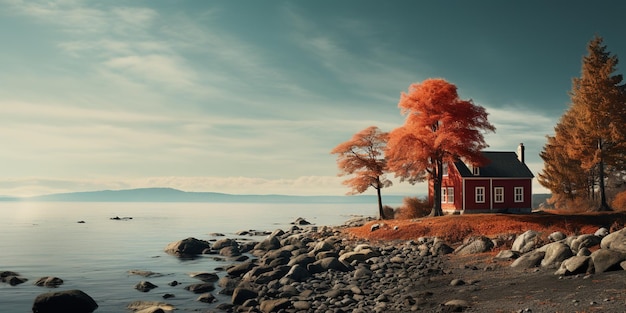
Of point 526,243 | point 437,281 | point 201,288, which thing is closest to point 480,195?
point 526,243

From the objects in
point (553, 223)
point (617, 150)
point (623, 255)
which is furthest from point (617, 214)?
point (623, 255)

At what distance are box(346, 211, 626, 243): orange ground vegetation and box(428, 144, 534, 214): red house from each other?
8112 millimetres

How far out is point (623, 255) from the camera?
15.4m

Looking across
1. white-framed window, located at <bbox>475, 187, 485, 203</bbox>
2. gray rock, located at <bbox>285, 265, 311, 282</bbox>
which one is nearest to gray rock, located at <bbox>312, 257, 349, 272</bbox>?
gray rock, located at <bbox>285, 265, 311, 282</bbox>

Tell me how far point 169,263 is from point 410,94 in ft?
70.7

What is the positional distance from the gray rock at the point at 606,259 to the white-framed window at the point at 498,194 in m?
29.3

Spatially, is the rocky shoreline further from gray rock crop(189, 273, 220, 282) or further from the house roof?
the house roof

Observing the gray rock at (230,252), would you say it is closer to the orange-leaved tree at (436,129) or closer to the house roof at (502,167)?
the orange-leaved tree at (436,129)

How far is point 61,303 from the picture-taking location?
57.8 ft

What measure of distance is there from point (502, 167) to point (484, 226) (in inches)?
643

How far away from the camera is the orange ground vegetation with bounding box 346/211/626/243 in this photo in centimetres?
2944

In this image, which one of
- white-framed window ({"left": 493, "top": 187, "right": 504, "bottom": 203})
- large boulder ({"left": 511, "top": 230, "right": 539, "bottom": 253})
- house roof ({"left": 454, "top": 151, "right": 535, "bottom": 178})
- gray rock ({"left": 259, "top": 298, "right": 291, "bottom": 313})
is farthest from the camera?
white-framed window ({"left": 493, "top": 187, "right": 504, "bottom": 203})

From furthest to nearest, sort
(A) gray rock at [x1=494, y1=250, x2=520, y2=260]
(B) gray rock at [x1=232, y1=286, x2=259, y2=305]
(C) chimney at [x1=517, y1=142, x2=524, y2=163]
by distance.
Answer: (C) chimney at [x1=517, y1=142, x2=524, y2=163]
(A) gray rock at [x1=494, y1=250, x2=520, y2=260]
(B) gray rock at [x1=232, y1=286, x2=259, y2=305]

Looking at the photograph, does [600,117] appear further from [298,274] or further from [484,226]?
[298,274]
